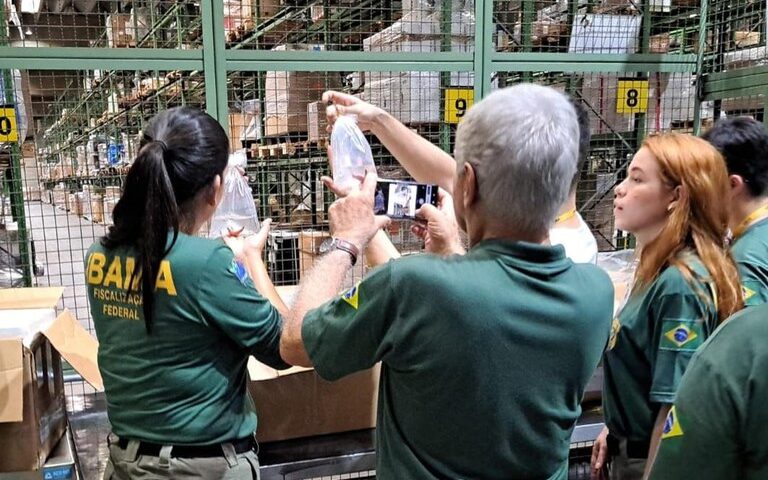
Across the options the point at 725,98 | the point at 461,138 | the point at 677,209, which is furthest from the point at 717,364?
the point at 725,98

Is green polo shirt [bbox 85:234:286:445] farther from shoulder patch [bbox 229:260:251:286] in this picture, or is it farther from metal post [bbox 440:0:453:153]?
metal post [bbox 440:0:453:153]

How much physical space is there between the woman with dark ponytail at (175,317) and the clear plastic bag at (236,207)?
1.71 ft

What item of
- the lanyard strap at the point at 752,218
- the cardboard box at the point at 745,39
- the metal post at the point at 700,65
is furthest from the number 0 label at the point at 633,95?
the lanyard strap at the point at 752,218

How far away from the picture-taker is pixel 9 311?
188 cm

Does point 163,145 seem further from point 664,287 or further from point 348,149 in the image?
point 664,287

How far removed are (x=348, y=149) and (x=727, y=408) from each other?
135cm

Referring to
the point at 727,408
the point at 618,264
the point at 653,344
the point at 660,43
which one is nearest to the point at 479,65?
the point at 618,264

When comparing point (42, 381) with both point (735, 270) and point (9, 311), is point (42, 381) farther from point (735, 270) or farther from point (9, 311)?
point (735, 270)

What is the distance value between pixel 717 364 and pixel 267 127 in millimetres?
3776

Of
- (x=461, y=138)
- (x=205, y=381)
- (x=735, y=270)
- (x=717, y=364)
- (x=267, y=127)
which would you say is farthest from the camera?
(x=267, y=127)

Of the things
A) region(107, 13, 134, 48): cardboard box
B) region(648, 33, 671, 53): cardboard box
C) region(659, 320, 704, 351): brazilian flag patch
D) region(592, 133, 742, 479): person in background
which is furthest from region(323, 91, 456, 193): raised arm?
region(107, 13, 134, 48): cardboard box

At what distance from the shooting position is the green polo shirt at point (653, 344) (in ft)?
4.66

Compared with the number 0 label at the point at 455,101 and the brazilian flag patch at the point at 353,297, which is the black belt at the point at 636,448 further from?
the number 0 label at the point at 455,101

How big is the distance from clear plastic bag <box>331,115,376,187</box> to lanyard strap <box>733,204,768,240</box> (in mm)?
1237
